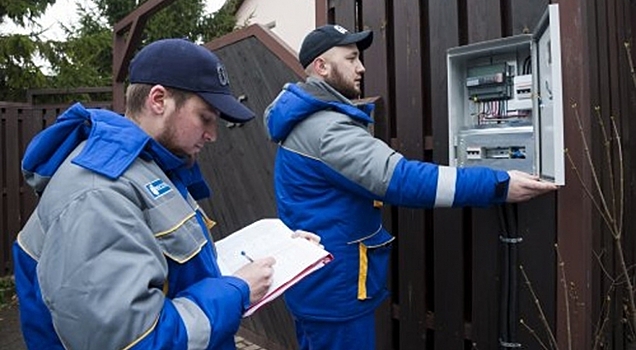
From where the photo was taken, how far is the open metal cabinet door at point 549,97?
2014 millimetres

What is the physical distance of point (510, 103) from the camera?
2.39 meters

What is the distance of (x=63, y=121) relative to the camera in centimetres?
148

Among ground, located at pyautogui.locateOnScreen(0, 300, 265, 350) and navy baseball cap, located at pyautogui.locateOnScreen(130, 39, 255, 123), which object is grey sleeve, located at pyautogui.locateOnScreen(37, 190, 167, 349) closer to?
navy baseball cap, located at pyautogui.locateOnScreen(130, 39, 255, 123)

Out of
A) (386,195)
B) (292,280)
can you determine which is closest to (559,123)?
(386,195)

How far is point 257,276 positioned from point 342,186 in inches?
37.0

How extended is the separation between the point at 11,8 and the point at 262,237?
24.9 feet

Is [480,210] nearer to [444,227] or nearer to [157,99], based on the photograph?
[444,227]

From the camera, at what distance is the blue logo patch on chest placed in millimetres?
1395

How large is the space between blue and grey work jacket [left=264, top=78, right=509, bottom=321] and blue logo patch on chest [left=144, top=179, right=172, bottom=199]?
3.49 feet

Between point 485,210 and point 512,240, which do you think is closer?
point 512,240

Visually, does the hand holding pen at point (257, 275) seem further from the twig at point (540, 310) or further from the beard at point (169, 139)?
the twig at point (540, 310)

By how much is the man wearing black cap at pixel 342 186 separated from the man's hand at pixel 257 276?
0.78 meters

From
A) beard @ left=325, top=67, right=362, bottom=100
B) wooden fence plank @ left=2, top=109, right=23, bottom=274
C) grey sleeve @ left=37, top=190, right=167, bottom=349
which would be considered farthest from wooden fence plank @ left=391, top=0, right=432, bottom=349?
wooden fence plank @ left=2, top=109, right=23, bottom=274

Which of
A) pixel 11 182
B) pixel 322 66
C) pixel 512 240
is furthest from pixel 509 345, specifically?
pixel 11 182
